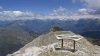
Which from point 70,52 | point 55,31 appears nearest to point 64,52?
point 70,52

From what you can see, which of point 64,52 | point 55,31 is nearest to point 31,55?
point 64,52

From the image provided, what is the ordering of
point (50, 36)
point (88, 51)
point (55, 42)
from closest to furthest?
point (88, 51), point (55, 42), point (50, 36)

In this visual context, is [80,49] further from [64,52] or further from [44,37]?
[44,37]

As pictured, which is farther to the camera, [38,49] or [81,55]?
[38,49]

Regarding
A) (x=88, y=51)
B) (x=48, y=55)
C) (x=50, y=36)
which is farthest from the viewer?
(x=50, y=36)

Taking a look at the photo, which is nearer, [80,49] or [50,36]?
[80,49]

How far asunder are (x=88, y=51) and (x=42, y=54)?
24.4 ft

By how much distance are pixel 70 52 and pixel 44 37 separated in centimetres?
1361

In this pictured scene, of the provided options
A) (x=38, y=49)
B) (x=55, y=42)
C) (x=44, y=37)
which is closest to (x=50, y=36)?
(x=44, y=37)

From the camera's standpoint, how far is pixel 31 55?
1634 inches

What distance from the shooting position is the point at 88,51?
44.1 metres

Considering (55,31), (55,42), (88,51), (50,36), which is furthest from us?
(55,31)

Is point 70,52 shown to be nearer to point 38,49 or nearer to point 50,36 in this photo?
point 38,49

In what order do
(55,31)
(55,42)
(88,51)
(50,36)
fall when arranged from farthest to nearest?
(55,31) < (50,36) < (55,42) < (88,51)
